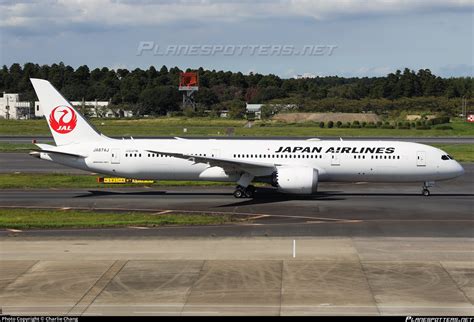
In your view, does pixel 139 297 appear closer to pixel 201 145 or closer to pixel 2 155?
pixel 201 145

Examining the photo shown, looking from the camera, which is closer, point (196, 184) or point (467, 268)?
point (467, 268)

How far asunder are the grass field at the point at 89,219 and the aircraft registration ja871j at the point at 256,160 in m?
6.93

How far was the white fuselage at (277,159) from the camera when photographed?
149 feet

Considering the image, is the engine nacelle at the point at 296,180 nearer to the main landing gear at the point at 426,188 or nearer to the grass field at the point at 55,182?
the main landing gear at the point at 426,188

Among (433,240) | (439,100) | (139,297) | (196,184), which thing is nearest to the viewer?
(139,297)

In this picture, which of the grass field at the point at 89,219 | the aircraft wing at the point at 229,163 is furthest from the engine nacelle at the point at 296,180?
the grass field at the point at 89,219

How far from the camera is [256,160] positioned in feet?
150

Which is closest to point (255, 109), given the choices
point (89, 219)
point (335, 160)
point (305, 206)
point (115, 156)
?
point (115, 156)

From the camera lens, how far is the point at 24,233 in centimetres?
3288

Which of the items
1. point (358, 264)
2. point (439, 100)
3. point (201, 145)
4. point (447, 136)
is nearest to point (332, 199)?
point (201, 145)

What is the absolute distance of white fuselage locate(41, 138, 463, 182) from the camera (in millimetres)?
45375

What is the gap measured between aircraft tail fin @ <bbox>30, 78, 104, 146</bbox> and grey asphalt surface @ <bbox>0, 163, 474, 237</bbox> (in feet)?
12.2

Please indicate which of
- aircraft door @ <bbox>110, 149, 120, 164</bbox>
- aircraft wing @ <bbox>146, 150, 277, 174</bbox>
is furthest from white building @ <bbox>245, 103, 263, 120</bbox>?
aircraft wing @ <bbox>146, 150, 277, 174</bbox>

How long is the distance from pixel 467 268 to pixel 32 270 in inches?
620
